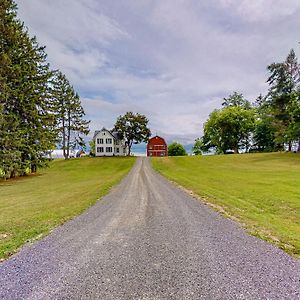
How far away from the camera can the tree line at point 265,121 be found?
46.3 meters

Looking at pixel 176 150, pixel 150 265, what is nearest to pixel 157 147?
pixel 176 150

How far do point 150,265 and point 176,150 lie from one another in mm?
104211

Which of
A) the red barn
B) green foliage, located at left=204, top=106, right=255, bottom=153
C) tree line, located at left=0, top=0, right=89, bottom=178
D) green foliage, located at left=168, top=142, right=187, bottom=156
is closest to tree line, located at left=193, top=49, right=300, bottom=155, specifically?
green foliage, located at left=204, top=106, right=255, bottom=153

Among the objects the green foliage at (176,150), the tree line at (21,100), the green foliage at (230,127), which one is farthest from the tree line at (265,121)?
the tree line at (21,100)

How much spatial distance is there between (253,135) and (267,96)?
78.2ft

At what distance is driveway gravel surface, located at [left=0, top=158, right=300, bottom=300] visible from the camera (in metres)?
3.76

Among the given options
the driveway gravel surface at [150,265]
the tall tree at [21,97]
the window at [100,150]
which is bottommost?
the driveway gravel surface at [150,265]

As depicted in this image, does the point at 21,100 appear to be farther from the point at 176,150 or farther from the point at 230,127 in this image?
the point at 176,150

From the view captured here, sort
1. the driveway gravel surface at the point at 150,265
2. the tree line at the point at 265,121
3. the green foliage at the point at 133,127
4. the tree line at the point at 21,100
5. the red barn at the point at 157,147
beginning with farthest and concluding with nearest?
the red barn at the point at 157,147
the green foliage at the point at 133,127
the tree line at the point at 265,121
the tree line at the point at 21,100
the driveway gravel surface at the point at 150,265

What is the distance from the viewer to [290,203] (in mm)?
11344

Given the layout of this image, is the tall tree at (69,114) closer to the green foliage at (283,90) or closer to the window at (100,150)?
the window at (100,150)

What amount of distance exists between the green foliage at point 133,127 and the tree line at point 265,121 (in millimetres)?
21340

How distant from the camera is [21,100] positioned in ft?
87.3

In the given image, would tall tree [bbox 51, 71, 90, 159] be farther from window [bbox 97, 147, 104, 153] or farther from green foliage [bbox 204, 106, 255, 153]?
green foliage [bbox 204, 106, 255, 153]
